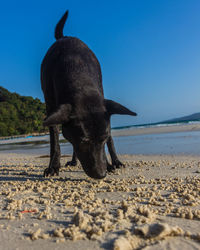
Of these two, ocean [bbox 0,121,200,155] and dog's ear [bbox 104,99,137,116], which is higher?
dog's ear [bbox 104,99,137,116]

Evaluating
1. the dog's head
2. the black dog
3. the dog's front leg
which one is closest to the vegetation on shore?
the dog's front leg

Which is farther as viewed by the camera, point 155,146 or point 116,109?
point 155,146

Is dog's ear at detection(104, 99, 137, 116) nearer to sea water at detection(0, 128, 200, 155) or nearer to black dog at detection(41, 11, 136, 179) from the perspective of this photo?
black dog at detection(41, 11, 136, 179)

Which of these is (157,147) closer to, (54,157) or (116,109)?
(54,157)

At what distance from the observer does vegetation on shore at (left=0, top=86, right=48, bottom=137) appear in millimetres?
67706

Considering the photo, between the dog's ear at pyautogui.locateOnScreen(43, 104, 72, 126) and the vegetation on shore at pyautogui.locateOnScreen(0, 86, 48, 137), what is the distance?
202ft

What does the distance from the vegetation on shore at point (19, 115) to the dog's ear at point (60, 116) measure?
61.5 meters

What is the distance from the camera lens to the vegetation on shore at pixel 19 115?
67706 millimetres

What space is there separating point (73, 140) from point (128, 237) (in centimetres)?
203

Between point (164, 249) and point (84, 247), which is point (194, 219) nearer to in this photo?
point (164, 249)

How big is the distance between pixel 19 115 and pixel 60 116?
7712 cm

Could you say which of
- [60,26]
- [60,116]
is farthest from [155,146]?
[60,116]

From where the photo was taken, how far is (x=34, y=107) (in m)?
81.8

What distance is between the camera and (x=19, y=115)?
7550 centimetres
